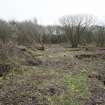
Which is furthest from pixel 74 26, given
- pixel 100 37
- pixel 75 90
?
pixel 75 90

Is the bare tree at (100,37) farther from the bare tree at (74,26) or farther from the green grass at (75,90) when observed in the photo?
the green grass at (75,90)

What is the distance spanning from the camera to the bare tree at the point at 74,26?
122 ft

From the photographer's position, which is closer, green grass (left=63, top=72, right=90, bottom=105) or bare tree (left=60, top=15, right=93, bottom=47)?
green grass (left=63, top=72, right=90, bottom=105)

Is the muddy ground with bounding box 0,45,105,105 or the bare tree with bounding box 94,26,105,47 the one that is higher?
the bare tree with bounding box 94,26,105,47

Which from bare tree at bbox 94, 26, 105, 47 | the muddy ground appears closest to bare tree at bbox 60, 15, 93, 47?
bare tree at bbox 94, 26, 105, 47

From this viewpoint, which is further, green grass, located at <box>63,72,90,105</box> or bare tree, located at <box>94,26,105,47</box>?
bare tree, located at <box>94,26,105,47</box>

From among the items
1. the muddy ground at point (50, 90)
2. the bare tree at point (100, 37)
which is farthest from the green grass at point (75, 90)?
the bare tree at point (100, 37)

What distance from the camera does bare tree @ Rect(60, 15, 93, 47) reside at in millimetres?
37188

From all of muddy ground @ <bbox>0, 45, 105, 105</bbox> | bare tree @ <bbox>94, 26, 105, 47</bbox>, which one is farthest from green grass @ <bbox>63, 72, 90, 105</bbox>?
bare tree @ <bbox>94, 26, 105, 47</bbox>

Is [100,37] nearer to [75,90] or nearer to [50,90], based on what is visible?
[75,90]

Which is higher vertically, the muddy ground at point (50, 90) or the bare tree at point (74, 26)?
the bare tree at point (74, 26)

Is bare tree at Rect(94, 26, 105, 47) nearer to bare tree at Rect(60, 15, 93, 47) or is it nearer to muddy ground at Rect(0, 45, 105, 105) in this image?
bare tree at Rect(60, 15, 93, 47)

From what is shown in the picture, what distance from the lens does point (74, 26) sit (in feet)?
125

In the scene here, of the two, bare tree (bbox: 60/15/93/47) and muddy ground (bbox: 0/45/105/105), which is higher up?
bare tree (bbox: 60/15/93/47)
